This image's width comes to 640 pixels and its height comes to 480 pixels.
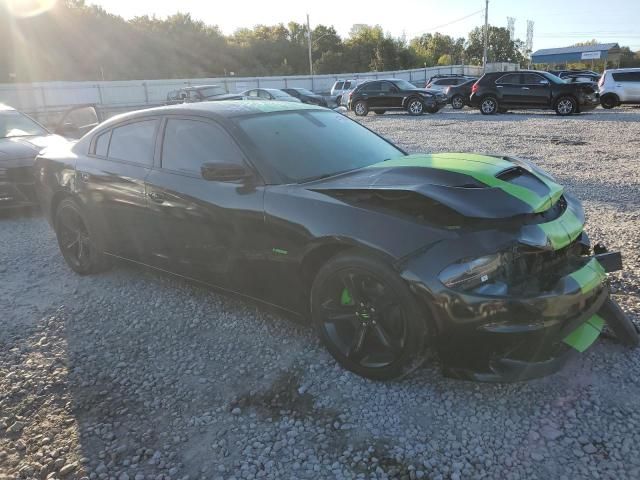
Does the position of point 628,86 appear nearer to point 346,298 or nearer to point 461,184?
point 461,184

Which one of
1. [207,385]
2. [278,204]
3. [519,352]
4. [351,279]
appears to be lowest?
[207,385]

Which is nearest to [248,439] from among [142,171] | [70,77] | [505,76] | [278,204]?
[278,204]

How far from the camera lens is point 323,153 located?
12.2ft

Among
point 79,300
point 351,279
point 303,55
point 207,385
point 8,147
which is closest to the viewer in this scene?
point 351,279

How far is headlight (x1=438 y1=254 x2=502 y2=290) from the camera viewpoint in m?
2.55

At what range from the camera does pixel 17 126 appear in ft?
27.5

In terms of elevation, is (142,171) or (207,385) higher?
(142,171)

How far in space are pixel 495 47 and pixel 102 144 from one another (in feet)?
355

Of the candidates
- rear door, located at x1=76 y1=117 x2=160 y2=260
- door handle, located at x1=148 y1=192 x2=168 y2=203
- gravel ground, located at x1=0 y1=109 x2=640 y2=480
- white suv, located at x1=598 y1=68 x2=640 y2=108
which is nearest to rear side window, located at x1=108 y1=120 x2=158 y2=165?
rear door, located at x1=76 y1=117 x2=160 y2=260

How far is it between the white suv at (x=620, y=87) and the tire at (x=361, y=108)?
914 cm

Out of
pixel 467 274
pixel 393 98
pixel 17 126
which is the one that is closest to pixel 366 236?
pixel 467 274

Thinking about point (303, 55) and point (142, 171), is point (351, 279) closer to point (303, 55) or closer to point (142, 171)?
point (142, 171)

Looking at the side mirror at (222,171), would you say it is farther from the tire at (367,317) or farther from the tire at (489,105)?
the tire at (489,105)

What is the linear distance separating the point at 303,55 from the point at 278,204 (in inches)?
2858
